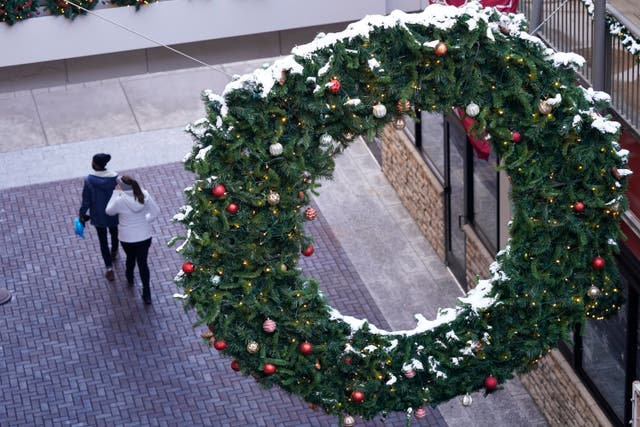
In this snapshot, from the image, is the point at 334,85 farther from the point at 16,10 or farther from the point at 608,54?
the point at 16,10

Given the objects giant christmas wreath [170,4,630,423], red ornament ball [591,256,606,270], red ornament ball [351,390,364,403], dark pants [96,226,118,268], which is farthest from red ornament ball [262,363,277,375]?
dark pants [96,226,118,268]

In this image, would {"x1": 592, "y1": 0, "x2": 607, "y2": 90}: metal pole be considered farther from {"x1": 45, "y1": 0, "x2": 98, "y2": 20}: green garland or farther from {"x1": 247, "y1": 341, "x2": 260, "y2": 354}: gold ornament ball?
{"x1": 45, "y1": 0, "x2": 98, "y2": 20}: green garland

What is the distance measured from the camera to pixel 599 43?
10172mm

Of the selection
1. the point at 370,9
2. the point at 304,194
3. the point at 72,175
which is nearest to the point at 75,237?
the point at 72,175

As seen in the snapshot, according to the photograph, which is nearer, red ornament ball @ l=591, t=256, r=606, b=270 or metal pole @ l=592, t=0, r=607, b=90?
red ornament ball @ l=591, t=256, r=606, b=270

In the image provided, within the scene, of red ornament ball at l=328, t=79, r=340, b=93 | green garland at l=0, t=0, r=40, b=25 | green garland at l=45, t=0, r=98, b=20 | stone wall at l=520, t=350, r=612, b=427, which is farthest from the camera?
green garland at l=45, t=0, r=98, b=20

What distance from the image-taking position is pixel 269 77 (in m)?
8.61

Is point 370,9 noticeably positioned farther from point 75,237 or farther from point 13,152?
point 13,152

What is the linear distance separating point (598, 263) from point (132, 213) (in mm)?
5660

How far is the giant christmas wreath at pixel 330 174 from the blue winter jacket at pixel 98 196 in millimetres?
4576

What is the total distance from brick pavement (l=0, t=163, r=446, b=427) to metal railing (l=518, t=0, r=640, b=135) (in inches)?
141

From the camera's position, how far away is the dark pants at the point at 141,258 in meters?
13.9

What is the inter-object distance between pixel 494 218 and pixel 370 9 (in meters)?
2.43

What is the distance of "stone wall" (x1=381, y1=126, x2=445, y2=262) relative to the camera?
49.1ft
